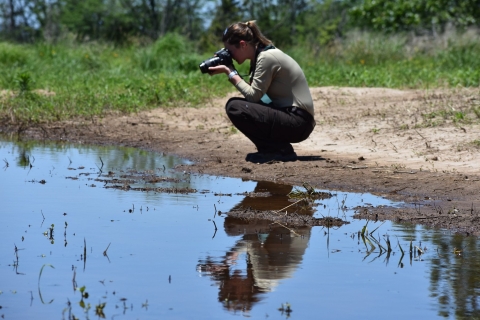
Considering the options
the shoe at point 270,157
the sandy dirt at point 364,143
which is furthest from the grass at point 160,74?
the shoe at point 270,157

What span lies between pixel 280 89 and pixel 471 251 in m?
3.29

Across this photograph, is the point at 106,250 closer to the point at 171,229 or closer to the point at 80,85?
the point at 171,229

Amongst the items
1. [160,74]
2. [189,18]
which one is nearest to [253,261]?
[160,74]

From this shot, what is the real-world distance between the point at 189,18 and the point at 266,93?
2373cm

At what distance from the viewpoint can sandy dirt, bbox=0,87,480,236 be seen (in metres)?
6.02

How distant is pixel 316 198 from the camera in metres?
5.90

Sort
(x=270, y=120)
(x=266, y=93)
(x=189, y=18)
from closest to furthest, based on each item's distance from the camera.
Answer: (x=270, y=120)
(x=266, y=93)
(x=189, y=18)

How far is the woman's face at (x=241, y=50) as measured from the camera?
23.2ft

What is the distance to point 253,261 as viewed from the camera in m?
4.08

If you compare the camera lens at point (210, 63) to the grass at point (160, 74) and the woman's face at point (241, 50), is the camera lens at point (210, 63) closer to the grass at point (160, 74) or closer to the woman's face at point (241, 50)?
the woman's face at point (241, 50)

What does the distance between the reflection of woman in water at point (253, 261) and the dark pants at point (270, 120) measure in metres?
2.18

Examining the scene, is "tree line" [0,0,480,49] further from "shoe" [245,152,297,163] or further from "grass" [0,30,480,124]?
"shoe" [245,152,297,163]

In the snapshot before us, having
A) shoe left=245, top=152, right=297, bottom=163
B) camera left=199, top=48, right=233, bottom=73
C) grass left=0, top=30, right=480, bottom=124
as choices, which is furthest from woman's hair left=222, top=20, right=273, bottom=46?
grass left=0, top=30, right=480, bottom=124

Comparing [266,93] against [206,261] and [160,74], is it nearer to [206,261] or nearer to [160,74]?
[206,261]
